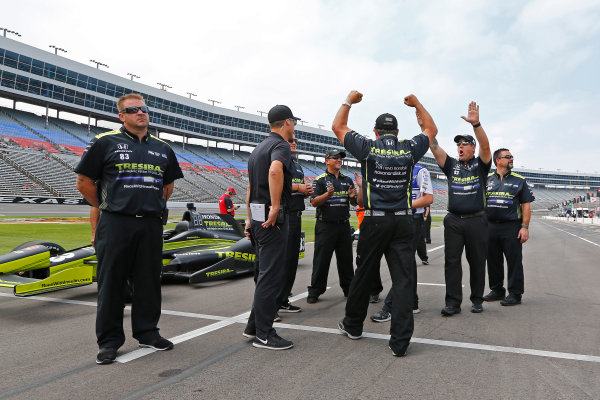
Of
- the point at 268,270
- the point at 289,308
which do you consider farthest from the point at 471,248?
the point at 268,270

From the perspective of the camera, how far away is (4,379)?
2707mm

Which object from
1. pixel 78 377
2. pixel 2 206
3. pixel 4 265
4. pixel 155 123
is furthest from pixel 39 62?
pixel 78 377

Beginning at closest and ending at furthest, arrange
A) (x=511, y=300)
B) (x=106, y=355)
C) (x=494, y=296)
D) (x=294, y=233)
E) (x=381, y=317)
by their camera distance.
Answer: (x=106, y=355) → (x=381, y=317) → (x=294, y=233) → (x=511, y=300) → (x=494, y=296)

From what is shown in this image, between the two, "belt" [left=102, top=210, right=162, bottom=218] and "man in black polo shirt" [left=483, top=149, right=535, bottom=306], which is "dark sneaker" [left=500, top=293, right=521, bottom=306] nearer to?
"man in black polo shirt" [left=483, top=149, right=535, bottom=306]

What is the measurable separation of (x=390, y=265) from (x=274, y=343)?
45.2 inches

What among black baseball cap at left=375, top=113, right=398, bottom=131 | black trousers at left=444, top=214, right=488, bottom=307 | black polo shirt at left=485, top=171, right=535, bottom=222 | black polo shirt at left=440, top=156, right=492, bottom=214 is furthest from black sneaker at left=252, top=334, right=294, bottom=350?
black polo shirt at left=485, top=171, right=535, bottom=222

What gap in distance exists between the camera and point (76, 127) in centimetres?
4703

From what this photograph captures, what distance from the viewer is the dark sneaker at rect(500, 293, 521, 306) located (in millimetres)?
5227

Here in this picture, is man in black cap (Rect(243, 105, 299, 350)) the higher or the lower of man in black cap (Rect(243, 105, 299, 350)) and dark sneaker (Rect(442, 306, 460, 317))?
the higher

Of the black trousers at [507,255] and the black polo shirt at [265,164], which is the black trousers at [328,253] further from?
the black trousers at [507,255]

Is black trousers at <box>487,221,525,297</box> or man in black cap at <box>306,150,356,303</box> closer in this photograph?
man in black cap at <box>306,150,356,303</box>

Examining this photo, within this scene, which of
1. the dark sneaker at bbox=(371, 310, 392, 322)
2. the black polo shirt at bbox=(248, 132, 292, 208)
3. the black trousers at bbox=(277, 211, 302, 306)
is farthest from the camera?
the black trousers at bbox=(277, 211, 302, 306)

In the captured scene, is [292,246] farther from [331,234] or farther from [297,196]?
[331,234]

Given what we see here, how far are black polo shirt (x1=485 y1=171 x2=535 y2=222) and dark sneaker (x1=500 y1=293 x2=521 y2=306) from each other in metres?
0.99
